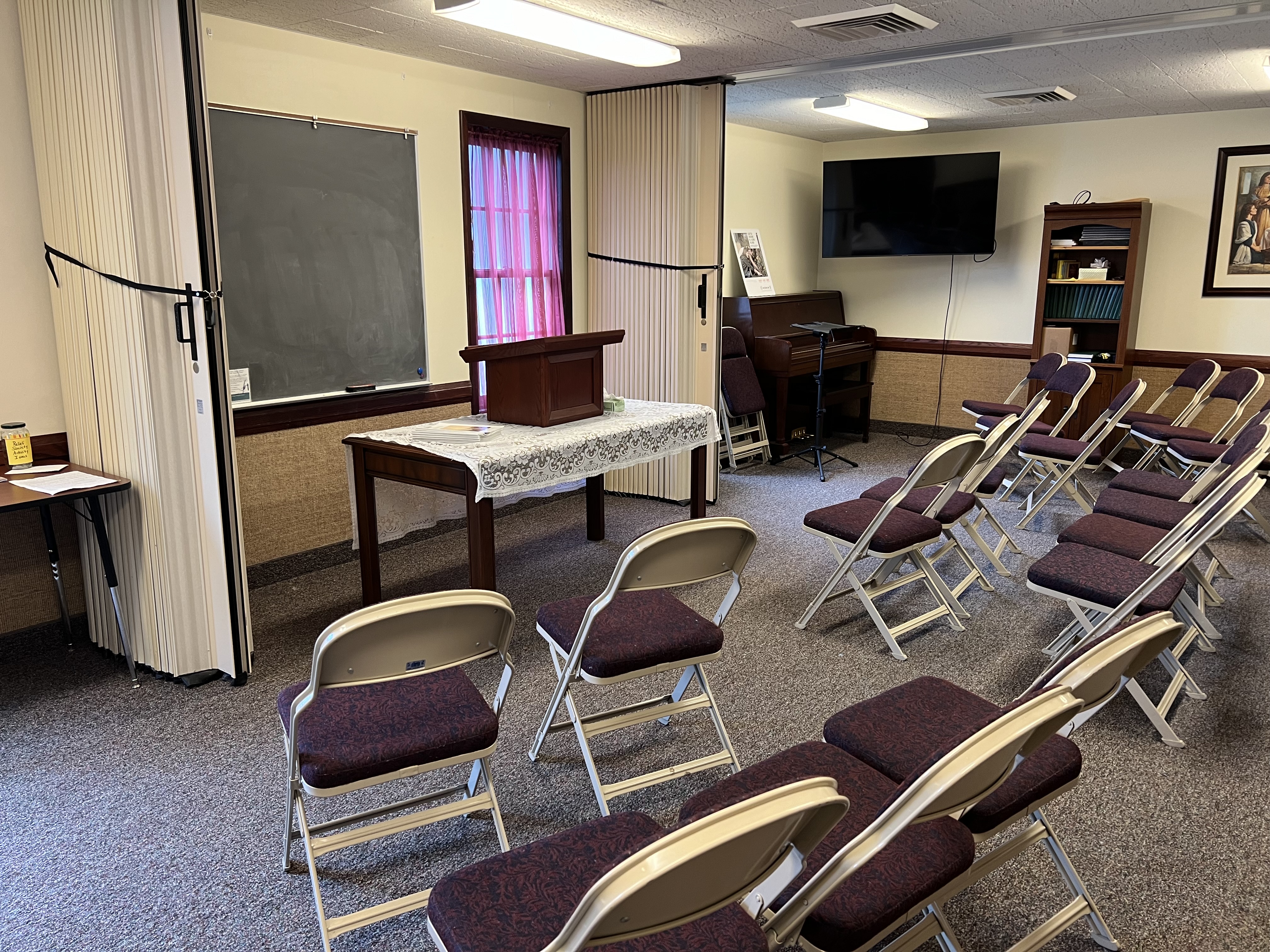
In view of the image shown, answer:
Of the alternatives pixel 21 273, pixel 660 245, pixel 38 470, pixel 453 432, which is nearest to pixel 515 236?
pixel 660 245

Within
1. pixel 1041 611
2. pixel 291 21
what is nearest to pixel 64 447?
pixel 291 21

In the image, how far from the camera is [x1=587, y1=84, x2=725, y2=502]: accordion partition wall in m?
5.63

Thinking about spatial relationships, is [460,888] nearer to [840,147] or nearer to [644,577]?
[644,577]

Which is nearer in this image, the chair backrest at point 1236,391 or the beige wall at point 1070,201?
the chair backrest at point 1236,391

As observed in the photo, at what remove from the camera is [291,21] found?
417 centimetres

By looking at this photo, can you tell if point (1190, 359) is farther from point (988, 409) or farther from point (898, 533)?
point (898, 533)

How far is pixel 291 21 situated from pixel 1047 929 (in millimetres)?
4409

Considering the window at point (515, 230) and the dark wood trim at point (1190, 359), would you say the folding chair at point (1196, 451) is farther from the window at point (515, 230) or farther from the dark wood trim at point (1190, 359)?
the window at point (515, 230)

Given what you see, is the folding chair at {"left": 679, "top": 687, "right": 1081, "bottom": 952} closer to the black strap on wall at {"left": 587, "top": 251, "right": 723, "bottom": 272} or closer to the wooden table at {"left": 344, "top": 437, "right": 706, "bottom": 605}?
the wooden table at {"left": 344, "top": 437, "right": 706, "bottom": 605}

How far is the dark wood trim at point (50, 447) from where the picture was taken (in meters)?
3.61

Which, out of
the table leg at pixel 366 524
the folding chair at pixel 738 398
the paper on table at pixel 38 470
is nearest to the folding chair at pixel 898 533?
the table leg at pixel 366 524

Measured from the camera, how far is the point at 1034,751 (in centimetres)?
183

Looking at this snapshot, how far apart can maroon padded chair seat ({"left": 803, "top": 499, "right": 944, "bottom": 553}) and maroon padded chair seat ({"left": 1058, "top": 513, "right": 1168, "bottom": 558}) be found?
1.74 feet

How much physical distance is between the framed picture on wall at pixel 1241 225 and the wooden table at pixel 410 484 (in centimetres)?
542
